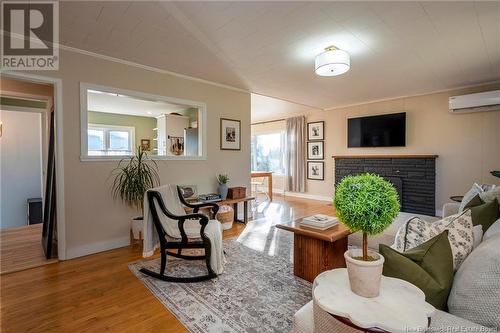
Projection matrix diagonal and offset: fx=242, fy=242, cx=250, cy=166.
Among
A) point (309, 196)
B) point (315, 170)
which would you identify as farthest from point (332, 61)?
point (309, 196)

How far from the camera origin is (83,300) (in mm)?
1944

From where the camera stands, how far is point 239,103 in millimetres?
4371

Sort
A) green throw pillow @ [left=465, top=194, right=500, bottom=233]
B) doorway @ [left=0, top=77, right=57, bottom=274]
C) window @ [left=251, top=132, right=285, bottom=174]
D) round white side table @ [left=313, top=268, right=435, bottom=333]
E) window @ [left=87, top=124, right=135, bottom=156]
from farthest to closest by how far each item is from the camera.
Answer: window @ [left=251, top=132, right=285, bottom=174] → window @ [left=87, top=124, right=135, bottom=156] → doorway @ [left=0, top=77, right=57, bottom=274] → green throw pillow @ [left=465, top=194, right=500, bottom=233] → round white side table @ [left=313, top=268, right=435, bottom=333]

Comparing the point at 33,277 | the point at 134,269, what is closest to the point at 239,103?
the point at 134,269

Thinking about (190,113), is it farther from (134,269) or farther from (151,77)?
(134,269)

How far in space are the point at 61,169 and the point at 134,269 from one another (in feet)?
4.56

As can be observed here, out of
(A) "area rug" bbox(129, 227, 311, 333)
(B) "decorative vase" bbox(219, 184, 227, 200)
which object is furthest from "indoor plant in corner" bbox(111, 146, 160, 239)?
(B) "decorative vase" bbox(219, 184, 227, 200)

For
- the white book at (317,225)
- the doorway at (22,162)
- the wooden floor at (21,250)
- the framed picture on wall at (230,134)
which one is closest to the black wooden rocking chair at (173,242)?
the white book at (317,225)

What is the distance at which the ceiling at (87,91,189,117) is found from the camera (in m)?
5.05

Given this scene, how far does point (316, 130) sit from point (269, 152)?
77.1 inches

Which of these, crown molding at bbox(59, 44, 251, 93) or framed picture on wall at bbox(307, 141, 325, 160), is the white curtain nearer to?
framed picture on wall at bbox(307, 141, 325, 160)

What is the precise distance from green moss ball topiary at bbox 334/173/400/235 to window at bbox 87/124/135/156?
6.72m

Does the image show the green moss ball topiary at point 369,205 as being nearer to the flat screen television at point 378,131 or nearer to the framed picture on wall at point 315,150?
the flat screen television at point 378,131

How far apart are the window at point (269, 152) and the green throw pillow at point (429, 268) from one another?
6.57 metres
